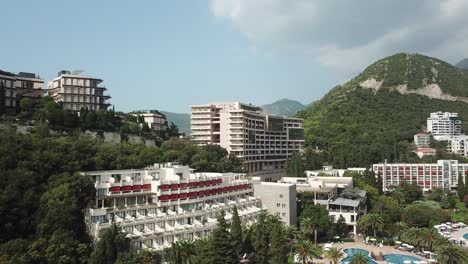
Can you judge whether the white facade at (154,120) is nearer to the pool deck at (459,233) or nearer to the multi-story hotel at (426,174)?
the multi-story hotel at (426,174)

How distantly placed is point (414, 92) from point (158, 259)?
156 meters

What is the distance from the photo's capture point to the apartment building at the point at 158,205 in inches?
1554

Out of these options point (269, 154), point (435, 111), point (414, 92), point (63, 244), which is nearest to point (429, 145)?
point (435, 111)

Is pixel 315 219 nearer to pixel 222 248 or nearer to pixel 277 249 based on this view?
pixel 277 249

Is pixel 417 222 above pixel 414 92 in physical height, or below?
below

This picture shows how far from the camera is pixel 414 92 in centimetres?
17088

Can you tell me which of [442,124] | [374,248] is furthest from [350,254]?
[442,124]

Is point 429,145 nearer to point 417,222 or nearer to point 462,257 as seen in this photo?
point 417,222

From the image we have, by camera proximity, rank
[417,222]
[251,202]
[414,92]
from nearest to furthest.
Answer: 1. [251,202]
2. [417,222]
3. [414,92]

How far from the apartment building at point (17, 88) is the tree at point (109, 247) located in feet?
121

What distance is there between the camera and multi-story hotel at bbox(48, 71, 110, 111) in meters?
75.4

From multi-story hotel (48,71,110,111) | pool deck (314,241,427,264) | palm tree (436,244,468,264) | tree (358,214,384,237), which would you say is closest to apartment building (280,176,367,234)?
tree (358,214,384,237)

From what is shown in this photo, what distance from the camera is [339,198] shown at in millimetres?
63156

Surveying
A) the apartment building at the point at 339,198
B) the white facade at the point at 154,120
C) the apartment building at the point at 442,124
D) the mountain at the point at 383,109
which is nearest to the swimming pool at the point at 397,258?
the apartment building at the point at 339,198
